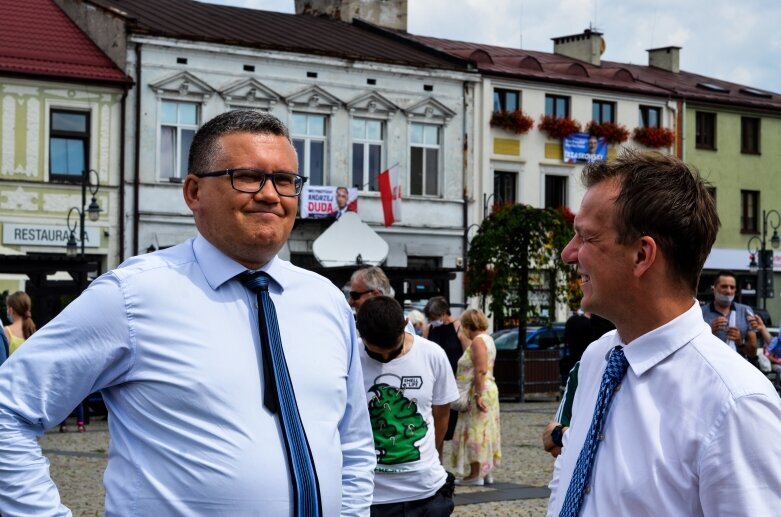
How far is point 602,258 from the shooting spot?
3160 mm

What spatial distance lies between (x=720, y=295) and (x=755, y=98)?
40.9 meters

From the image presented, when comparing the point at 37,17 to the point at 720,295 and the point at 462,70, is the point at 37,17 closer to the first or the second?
the point at 462,70

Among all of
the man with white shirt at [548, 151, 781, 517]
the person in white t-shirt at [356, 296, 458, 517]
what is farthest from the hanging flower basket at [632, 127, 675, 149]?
the man with white shirt at [548, 151, 781, 517]

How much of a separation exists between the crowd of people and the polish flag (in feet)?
116

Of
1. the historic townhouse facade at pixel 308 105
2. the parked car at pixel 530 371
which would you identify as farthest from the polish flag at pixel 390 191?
the parked car at pixel 530 371

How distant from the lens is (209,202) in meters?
3.86

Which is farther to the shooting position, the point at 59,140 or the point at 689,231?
the point at 59,140

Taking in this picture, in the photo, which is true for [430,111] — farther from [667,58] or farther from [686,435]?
[686,435]

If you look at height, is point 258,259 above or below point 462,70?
below

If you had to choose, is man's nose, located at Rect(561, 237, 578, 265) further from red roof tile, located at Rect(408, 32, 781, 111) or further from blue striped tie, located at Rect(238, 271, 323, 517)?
red roof tile, located at Rect(408, 32, 781, 111)

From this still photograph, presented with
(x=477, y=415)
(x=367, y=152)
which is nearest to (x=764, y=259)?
(x=367, y=152)

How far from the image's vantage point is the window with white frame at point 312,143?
39.4m

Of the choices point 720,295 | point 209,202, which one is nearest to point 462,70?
point 720,295

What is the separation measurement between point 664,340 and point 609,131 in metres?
43.1
